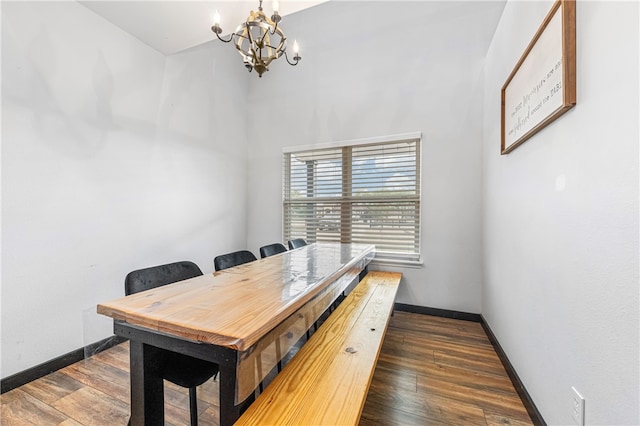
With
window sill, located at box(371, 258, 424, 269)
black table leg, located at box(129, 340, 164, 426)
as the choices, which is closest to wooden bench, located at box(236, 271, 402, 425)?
black table leg, located at box(129, 340, 164, 426)

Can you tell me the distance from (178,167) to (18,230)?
4.55ft

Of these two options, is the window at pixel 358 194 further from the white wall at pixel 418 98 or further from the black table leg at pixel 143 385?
the black table leg at pixel 143 385

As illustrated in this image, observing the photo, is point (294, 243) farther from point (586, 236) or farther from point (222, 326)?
point (586, 236)

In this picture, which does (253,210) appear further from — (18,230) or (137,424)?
(137,424)

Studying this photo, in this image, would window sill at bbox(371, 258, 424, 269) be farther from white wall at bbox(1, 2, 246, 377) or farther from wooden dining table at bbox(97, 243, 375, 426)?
white wall at bbox(1, 2, 246, 377)

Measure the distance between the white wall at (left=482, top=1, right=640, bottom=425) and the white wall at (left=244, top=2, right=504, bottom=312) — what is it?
44.2 inches

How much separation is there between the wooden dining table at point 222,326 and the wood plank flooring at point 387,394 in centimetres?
70

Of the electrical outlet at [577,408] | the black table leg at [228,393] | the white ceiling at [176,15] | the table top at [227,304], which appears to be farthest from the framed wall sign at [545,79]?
the black table leg at [228,393]

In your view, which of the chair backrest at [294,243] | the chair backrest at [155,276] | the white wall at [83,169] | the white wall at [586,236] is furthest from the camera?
the chair backrest at [294,243]

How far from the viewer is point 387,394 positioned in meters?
1.71

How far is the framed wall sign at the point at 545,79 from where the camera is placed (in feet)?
3.68

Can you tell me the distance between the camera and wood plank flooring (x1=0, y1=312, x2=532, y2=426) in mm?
1505

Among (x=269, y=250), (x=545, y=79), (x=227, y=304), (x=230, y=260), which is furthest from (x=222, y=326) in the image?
(x=545, y=79)

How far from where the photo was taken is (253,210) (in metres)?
3.99
